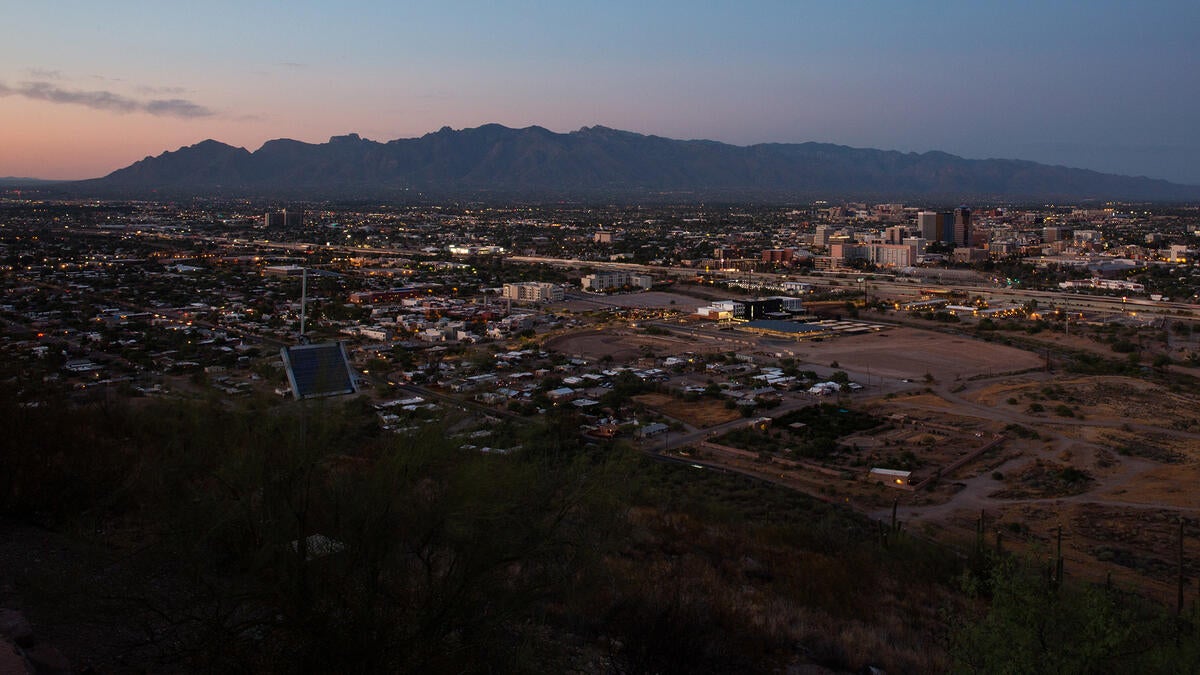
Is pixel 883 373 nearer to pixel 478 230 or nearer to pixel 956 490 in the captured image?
pixel 956 490

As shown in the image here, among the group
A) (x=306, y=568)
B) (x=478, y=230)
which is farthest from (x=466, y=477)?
(x=478, y=230)

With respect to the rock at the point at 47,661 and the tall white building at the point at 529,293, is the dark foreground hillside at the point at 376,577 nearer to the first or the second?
the rock at the point at 47,661

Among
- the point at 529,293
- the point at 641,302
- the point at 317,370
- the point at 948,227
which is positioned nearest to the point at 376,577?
the point at 317,370

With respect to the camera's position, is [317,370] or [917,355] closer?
[317,370]

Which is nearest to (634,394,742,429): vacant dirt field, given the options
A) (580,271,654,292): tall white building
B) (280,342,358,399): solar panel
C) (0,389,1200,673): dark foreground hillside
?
(280,342,358,399): solar panel

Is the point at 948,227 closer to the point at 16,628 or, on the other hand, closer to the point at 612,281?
the point at 612,281

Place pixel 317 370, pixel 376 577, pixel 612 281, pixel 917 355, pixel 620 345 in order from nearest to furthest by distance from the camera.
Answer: pixel 376 577 → pixel 317 370 → pixel 917 355 → pixel 620 345 → pixel 612 281

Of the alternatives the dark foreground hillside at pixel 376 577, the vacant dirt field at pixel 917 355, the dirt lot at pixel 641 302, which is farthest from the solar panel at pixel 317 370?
the dirt lot at pixel 641 302
